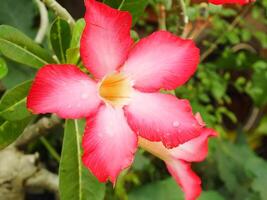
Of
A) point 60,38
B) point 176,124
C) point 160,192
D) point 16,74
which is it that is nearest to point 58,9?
point 60,38

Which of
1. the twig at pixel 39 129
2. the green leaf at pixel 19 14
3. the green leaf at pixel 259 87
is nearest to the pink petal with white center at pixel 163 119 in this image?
the twig at pixel 39 129

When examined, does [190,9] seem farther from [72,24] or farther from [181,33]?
[72,24]

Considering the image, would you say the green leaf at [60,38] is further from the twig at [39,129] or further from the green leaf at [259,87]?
the green leaf at [259,87]

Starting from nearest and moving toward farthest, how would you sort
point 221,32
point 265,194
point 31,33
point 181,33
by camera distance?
point 181,33 < point 31,33 < point 265,194 < point 221,32

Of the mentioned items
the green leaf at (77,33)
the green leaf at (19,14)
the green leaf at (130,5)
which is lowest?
the green leaf at (19,14)

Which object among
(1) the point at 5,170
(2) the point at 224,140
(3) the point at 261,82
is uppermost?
(1) the point at 5,170

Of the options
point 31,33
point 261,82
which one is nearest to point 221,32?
point 261,82
